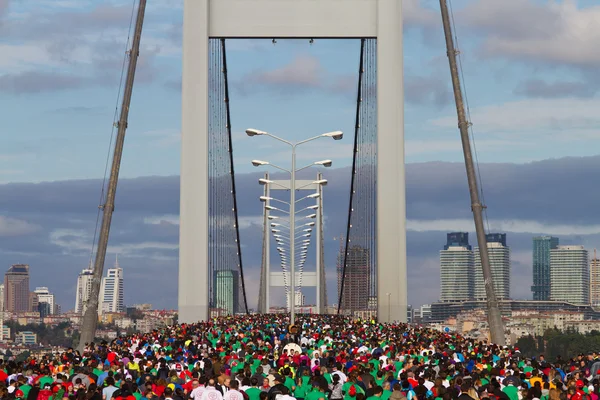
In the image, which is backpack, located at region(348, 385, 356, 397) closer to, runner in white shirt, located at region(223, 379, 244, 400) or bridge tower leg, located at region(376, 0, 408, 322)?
runner in white shirt, located at region(223, 379, 244, 400)

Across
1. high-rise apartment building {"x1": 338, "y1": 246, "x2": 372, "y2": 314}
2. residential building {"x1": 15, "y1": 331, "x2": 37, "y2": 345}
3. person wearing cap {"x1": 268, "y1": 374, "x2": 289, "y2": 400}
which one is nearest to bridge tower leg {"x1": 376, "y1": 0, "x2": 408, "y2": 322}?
Result: high-rise apartment building {"x1": 338, "y1": 246, "x2": 372, "y2": 314}

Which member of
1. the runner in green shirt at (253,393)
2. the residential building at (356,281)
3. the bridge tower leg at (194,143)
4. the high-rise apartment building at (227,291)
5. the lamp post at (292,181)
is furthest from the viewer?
the residential building at (356,281)

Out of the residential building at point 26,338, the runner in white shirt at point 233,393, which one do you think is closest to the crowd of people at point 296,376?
the runner in white shirt at point 233,393

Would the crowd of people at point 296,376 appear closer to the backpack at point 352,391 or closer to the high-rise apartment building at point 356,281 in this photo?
the backpack at point 352,391

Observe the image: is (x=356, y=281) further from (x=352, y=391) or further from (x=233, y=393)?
(x=233, y=393)

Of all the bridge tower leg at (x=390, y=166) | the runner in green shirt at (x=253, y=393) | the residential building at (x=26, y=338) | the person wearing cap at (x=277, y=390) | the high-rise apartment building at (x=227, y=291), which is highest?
the bridge tower leg at (x=390, y=166)

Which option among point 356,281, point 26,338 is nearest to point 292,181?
point 356,281

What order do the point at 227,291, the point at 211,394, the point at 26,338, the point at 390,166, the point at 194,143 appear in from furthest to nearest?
1. the point at 26,338
2. the point at 227,291
3. the point at 390,166
4. the point at 194,143
5. the point at 211,394

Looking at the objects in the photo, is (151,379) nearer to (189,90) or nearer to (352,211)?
(189,90)
